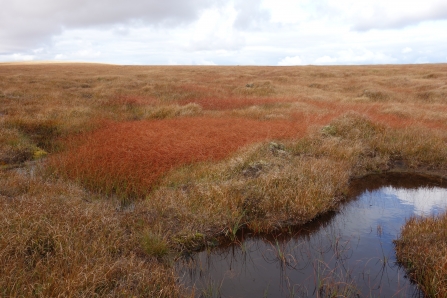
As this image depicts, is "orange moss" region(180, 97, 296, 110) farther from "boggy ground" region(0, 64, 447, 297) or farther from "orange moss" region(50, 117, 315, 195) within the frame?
"orange moss" region(50, 117, 315, 195)

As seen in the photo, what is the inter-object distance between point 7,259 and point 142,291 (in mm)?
2055

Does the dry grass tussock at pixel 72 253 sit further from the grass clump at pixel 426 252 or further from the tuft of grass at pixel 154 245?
the grass clump at pixel 426 252

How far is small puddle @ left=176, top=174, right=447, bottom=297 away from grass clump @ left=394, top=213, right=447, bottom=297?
204mm

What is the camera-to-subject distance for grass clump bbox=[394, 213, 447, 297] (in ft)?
17.2

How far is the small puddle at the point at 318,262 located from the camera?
550 centimetres

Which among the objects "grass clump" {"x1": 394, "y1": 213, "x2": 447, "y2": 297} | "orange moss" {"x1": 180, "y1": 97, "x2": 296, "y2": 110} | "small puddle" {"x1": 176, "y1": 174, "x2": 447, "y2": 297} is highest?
"orange moss" {"x1": 180, "y1": 97, "x2": 296, "y2": 110}

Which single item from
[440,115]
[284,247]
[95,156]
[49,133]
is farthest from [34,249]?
[440,115]

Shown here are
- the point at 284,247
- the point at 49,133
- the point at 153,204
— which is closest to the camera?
the point at 284,247

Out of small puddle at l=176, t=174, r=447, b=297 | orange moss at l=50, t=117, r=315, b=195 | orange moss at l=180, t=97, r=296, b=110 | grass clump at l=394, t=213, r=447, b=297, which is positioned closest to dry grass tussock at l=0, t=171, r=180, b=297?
small puddle at l=176, t=174, r=447, b=297

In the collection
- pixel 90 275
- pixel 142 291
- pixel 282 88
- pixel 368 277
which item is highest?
pixel 282 88

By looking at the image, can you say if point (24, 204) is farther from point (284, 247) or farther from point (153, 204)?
point (284, 247)

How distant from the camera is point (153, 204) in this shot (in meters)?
7.61

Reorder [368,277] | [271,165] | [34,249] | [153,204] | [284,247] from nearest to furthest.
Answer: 1. [34,249]
2. [368,277]
3. [284,247]
4. [153,204]
5. [271,165]

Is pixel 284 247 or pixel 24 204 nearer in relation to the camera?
pixel 24 204
